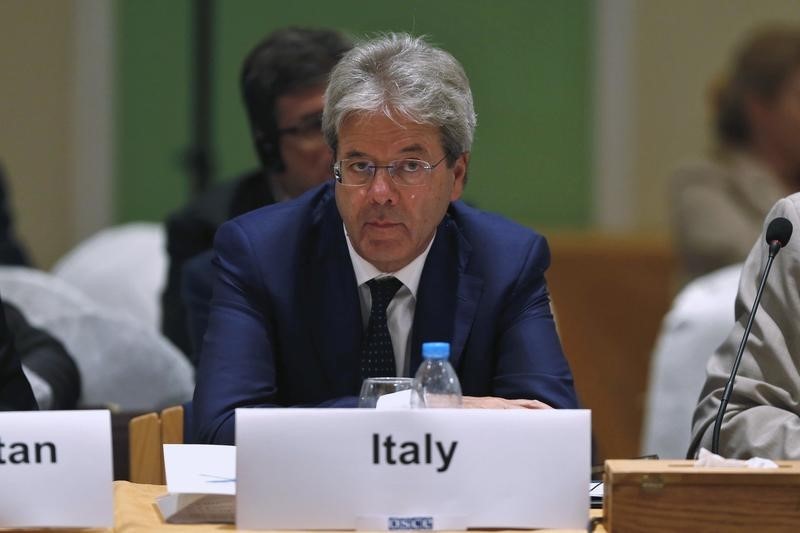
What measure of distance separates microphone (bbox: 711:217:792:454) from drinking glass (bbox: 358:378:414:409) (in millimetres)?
510

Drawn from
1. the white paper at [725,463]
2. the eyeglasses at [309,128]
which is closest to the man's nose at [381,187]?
the white paper at [725,463]

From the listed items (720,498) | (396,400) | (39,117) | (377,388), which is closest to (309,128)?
(377,388)

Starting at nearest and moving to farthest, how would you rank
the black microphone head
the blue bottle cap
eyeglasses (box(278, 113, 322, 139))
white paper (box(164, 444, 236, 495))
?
white paper (box(164, 444, 236, 495)) → the blue bottle cap → the black microphone head → eyeglasses (box(278, 113, 322, 139))

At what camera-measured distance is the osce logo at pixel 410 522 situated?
2.06 m

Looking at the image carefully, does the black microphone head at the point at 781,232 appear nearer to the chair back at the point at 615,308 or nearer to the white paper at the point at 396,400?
the white paper at the point at 396,400

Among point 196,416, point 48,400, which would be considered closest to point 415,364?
point 196,416

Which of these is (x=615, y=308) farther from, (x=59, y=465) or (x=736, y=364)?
(x=59, y=465)

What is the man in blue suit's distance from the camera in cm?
260

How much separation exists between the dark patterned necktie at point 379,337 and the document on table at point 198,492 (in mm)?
531

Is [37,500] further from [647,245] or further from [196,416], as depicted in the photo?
[647,245]

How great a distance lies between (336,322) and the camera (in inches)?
108

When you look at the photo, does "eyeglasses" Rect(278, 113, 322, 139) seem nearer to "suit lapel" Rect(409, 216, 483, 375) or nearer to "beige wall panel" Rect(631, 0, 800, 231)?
"suit lapel" Rect(409, 216, 483, 375)

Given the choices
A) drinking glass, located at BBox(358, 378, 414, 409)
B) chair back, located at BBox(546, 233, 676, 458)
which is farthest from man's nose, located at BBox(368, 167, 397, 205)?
chair back, located at BBox(546, 233, 676, 458)

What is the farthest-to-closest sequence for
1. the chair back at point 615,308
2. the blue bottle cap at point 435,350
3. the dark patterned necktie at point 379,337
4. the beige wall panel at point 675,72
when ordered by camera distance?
1. the beige wall panel at point 675,72
2. the chair back at point 615,308
3. the dark patterned necktie at point 379,337
4. the blue bottle cap at point 435,350
